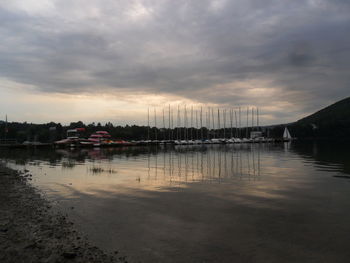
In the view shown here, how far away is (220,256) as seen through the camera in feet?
35.8

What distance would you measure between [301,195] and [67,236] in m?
17.9

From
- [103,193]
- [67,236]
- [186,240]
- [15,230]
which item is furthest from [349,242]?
[103,193]

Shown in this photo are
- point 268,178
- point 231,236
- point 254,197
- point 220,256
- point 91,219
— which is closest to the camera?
point 220,256

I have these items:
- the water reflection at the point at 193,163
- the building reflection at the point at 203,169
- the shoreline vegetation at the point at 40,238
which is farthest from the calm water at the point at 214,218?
the water reflection at the point at 193,163

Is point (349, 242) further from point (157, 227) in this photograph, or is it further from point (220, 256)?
point (157, 227)

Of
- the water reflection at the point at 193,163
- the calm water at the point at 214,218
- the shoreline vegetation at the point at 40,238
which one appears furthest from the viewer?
the water reflection at the point at 193,163

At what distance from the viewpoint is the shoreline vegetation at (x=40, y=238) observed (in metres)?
9.84

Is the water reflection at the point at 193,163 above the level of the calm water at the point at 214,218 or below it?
below

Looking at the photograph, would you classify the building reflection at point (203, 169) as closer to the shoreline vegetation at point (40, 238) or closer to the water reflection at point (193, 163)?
the water reflection at point (193, 163)

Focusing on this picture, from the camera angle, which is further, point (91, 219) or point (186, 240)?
point (91, 219)

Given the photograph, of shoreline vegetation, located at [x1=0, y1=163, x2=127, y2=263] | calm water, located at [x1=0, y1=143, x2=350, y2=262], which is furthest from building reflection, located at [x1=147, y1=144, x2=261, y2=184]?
shoreline vegetation, located at [x1=0, y1=163, x2=127, y2=263]

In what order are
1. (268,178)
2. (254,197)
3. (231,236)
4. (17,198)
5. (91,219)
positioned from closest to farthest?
(231,236)
(91,219)
(17,198)
(254,197)
(268,178)

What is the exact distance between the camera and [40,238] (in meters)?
11.7

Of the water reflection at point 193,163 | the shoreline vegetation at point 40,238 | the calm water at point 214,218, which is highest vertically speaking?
the shoreline vegetation at point 40,238
